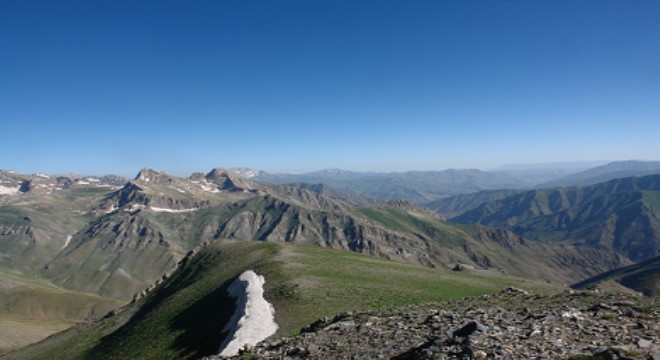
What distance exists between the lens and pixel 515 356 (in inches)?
542

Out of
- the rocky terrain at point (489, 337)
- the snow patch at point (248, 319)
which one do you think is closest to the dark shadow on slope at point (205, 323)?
the snow patch at point (248, 319)

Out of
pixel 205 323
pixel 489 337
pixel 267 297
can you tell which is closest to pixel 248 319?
pixel 267 297

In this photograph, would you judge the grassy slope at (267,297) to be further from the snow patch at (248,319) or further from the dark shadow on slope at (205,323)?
the snow patch at (248,319)

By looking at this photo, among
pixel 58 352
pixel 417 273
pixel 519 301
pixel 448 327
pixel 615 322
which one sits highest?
pixel 615 322

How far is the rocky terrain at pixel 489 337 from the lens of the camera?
14016 mm

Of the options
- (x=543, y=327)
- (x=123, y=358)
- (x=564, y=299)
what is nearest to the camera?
(x=543, y=327)

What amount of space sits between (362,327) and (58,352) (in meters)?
60.2

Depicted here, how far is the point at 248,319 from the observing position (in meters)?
34.3

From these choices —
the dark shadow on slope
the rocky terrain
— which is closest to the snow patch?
the dark shadow on slope

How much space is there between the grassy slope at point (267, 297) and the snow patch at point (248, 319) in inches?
43.5

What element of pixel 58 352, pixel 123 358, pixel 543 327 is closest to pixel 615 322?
pixel 543 327

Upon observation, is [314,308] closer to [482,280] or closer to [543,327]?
[543,327]

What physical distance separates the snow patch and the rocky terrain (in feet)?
19.7

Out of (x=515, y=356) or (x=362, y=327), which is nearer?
(x=515, y=356)
